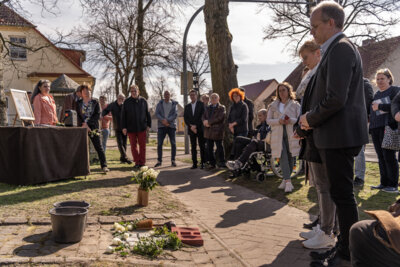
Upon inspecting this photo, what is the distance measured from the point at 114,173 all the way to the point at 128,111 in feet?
6.17

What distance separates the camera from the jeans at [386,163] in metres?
6.32

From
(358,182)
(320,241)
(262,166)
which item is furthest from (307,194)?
(320,241)

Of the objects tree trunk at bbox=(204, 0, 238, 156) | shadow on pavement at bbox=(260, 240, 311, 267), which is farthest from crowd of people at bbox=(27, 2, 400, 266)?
tree trunk at bbox=(204, 0, 238, 156)

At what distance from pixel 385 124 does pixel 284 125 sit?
1.77 meters

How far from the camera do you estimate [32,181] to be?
6594 mm

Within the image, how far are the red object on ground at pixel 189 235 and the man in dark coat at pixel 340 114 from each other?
132 centimetres

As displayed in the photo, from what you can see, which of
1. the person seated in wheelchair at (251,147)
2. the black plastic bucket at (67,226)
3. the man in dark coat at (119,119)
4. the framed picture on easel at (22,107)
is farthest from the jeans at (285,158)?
the man in dark coat at (119,119)

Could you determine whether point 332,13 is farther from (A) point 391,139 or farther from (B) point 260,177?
(B) point 260,177

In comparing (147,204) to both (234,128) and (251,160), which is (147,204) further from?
(234,128)

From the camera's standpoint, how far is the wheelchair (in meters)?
7.48

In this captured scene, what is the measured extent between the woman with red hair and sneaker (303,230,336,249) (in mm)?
5130

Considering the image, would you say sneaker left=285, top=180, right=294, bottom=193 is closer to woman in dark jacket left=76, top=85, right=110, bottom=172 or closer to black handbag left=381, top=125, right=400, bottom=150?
black handbag left=381, top=125, right=400, bottom=150

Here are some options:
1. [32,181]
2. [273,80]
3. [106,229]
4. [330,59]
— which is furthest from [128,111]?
[273,80]

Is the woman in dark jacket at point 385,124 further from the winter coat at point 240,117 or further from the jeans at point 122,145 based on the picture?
the jeans at point 122,145
